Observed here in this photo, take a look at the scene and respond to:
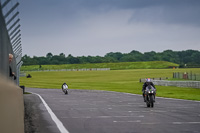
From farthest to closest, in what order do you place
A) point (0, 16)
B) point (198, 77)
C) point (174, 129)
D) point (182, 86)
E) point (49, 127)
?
1. point (198, 77)
2. point (182, 86)
3. point (49, 127)
4. point (174, 129)
5. point (0, 16)

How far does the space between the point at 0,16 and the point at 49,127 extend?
5.00m

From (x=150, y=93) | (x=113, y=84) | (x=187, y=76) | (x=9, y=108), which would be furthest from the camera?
(x=187, y=76)

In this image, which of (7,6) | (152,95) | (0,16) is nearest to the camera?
(0,16)

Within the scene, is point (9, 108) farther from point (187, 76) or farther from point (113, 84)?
point (187, 76)

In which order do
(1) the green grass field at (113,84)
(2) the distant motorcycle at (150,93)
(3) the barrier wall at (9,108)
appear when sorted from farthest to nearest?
(1) the green grass field at (113,84), (2) the distant motorcycle at (150,93), (3) the barrier wall at (9,108)

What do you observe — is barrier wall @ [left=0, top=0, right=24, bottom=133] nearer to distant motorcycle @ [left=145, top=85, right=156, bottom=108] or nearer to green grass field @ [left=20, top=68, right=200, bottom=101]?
distant motorcycle @ [left=145, top=85, right=156, bottom=108]

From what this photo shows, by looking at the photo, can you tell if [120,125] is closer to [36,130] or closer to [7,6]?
[36,130]

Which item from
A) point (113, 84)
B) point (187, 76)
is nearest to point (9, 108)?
point (113, 84)

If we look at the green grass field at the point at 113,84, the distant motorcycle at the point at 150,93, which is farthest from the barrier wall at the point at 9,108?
the green grass field at the point at 113,84

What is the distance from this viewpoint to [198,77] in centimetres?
6081

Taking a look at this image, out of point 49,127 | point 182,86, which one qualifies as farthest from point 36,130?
point 182,86

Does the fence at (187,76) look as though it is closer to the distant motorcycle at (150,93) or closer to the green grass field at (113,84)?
the green grass field at (113,84)

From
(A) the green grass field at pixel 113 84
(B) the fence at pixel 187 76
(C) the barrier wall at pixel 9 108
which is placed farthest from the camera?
(B) the fence at pixel 187 76

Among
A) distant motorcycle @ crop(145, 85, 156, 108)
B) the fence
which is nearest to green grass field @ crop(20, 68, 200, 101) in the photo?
the fence
